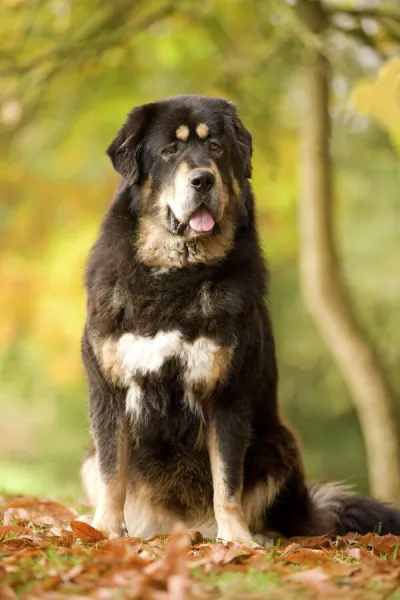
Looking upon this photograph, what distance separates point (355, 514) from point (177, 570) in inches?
87.8

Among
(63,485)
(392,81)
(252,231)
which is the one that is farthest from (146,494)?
(63,485)

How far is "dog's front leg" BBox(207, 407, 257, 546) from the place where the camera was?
13.9ft

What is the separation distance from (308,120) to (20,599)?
6612mm

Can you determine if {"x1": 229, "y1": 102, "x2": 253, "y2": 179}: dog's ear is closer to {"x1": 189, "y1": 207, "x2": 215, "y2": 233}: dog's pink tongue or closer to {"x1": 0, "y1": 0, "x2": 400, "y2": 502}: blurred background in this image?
{"x1": 189, "y1": 207, "x2": 215, "y2": 233}: dog's pink tongue

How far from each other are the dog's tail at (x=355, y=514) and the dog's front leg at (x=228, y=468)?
0.78 meters

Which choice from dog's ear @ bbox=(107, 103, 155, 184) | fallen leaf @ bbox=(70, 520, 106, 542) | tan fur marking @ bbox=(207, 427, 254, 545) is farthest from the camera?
dog's ear @ bbox=(107, 103, 155, 184)

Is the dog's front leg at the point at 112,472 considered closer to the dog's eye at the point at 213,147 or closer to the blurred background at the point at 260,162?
the dog's eye at the point at 213,147

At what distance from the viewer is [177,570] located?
9.58 feet

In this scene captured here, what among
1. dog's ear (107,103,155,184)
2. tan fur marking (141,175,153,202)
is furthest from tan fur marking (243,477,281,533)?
dog's ear (107,103,155,184)

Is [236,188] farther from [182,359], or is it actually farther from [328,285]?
[328,285]

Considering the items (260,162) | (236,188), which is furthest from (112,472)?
(260,162)

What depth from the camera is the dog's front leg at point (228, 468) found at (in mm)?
4246

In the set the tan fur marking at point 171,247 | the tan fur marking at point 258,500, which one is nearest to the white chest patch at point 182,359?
the tan fur marking at point 171,247

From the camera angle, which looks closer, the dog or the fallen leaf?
the fallen leaf
